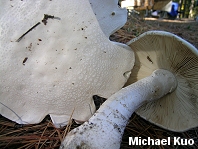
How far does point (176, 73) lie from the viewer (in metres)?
1.53

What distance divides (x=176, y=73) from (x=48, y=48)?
1.03 metres

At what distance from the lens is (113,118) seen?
109cm

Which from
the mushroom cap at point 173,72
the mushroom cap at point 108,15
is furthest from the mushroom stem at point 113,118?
the mushroom cap at point 108,15

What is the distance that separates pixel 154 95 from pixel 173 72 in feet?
0.98

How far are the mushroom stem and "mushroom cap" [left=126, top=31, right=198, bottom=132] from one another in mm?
172

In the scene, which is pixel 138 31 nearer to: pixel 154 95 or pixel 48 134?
pixel 154 95

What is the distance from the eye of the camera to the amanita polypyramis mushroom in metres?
1.01

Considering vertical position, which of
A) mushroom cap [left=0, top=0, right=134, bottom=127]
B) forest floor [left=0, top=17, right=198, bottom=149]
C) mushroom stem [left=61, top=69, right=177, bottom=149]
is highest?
mushroom cap [left=0, top=0, right=134, bottom=127]

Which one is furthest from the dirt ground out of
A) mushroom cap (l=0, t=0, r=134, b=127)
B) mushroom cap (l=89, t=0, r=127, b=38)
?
mushroom cap (l=0, t=0, r=134, b=127)

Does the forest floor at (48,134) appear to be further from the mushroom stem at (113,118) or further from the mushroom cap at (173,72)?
the mushroom stem at (113,118)

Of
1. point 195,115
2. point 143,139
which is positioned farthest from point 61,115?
point 195,115

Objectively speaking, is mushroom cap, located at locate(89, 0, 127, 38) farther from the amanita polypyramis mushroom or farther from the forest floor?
the forest floor

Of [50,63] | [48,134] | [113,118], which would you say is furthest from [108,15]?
[48,134]

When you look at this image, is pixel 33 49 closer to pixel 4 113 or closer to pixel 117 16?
pixel 4 113
